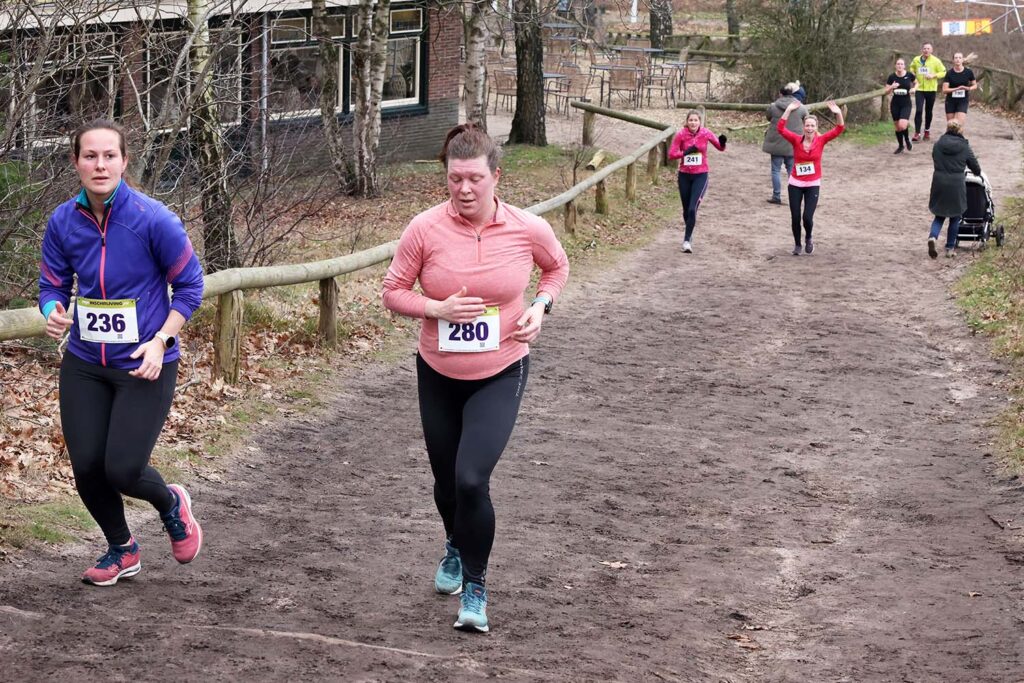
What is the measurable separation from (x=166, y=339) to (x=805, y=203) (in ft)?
41.2

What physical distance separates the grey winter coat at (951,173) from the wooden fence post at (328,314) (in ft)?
28.8

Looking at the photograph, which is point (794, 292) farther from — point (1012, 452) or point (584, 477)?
point (584, 477)

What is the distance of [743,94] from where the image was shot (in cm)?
3209

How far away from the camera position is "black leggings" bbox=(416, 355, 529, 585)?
4988mm

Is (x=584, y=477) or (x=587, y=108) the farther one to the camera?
(x=587, y=108)

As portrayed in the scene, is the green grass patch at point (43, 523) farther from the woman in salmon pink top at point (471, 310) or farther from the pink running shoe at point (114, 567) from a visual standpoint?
the woman in salmon pink top at point (471, 310)

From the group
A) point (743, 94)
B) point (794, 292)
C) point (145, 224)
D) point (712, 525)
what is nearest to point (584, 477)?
point (712, 525)

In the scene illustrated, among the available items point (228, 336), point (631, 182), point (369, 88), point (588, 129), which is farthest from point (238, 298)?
point (588, 129)

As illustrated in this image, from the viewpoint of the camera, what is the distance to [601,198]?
59.8 ft

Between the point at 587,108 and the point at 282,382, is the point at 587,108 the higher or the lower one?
the higher one

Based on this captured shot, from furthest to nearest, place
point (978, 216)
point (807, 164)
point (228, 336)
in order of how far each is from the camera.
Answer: point (978, 216), point (807, 164), point (228, 336)

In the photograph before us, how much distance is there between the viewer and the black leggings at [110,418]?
16.3ft

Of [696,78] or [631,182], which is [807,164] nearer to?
[631,182]

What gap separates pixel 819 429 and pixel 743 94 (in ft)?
77.8
